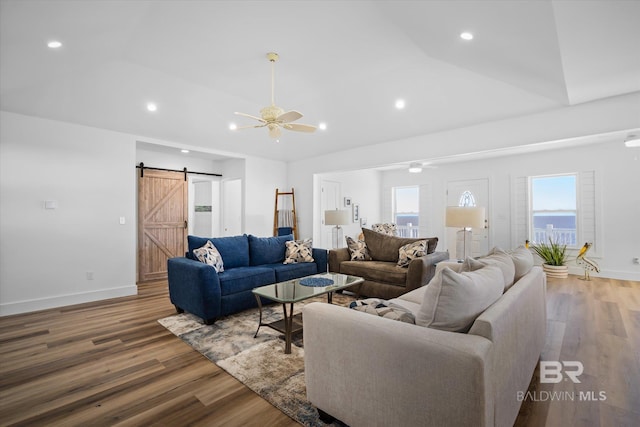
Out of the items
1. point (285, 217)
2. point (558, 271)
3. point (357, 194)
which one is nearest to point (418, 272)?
point (285, 217)

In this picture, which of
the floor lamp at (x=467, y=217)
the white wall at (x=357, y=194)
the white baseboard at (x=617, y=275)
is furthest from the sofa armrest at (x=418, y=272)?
the white baseboard at (x=617, y=275)

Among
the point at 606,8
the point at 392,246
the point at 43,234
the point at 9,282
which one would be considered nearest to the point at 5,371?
the point at 9,282

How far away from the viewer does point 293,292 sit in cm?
293

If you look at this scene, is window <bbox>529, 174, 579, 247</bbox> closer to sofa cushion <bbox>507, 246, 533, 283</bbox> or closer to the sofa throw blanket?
sofa cushion <bbox>507, 246, 533, 283</bbox>

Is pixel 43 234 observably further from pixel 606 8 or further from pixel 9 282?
pixel 606 8

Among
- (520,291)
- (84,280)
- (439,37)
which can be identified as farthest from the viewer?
(84,280)

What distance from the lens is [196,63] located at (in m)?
3.76

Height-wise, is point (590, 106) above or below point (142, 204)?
above

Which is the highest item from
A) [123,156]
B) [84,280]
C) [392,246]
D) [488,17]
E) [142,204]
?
[488,17]

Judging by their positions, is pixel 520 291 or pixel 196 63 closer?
pixel 520 291

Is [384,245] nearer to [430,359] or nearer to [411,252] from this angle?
[411,252]

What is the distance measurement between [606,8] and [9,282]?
6.49m

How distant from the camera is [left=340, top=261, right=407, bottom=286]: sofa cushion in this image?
409 cm

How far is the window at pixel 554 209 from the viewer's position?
20.5 ft
